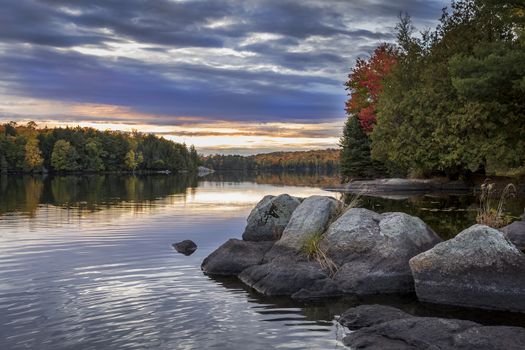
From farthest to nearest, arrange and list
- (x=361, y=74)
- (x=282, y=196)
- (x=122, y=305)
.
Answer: (x=361, y=74), (x=282, y=196), (x=122, y=305)

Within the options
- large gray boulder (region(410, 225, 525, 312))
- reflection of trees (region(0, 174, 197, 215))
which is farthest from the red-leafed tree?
large gray boulder (region(410, 225, 525, 312))

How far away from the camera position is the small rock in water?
1825 cm

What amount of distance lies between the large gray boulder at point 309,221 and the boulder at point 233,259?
872mm

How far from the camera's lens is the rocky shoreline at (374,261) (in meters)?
11.4

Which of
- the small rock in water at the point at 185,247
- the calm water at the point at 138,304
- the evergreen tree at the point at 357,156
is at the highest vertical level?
the evergreen tree at the point at 357,156

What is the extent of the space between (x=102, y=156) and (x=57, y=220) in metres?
158

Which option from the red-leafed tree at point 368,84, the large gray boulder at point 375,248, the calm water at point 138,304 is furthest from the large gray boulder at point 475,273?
the red-leafed tree at point 368,84

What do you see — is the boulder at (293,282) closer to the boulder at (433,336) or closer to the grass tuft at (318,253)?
the grass tuft at (318,253)

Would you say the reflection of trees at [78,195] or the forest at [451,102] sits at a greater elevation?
the forest at [451,102]

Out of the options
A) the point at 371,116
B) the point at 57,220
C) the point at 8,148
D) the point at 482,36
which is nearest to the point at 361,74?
the point at 371,116

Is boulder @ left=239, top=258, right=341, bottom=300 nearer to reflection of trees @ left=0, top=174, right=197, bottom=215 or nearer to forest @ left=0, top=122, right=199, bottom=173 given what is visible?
reflection of trees @ left=0, top=174, right=197, bottom=215

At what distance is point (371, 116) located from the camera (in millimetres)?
60438

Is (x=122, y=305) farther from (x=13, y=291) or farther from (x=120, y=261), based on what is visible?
(x=120, y=261)

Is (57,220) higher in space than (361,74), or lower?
lower
